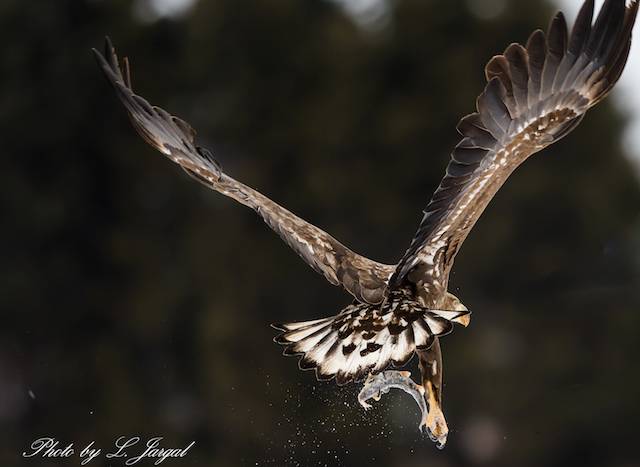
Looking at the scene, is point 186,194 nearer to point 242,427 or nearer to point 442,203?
point 242,427

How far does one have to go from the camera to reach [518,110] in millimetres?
1825

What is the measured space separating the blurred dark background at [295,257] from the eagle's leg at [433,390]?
2.20m

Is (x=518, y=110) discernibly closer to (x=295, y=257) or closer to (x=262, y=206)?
(x=262, y=206)

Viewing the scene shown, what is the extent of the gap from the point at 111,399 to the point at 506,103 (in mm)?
3497

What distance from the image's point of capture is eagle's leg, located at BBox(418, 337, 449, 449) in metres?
1.71

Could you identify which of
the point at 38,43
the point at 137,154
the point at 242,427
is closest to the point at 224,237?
the point at 137,154

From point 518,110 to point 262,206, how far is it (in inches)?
30.8

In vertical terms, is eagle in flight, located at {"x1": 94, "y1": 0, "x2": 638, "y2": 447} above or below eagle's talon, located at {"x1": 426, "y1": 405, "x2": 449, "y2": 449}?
above

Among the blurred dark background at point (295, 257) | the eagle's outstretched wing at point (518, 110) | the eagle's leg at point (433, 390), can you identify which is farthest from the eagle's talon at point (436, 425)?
the blurred dark background at point (295, 257)

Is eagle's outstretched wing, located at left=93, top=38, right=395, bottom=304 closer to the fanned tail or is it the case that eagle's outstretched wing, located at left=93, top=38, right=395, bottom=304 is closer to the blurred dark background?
the fanned tail

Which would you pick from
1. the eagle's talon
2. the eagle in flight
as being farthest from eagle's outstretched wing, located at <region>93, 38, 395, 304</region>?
the eagle's talon

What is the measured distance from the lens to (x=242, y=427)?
4102 millimetres

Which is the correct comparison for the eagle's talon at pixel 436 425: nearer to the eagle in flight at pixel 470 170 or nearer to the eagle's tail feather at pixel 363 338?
the eagle in flight at pixel 470 170

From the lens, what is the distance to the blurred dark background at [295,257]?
412cm
